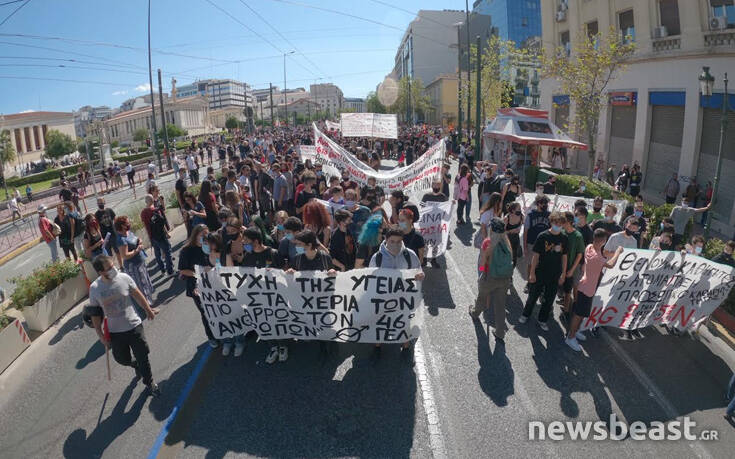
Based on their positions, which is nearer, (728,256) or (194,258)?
(194,258)

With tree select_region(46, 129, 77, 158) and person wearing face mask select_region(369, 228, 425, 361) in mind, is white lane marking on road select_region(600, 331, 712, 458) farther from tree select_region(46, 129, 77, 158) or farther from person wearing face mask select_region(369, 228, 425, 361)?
tree select_region(46, 129, 77, 158)

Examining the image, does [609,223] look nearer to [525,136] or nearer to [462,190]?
[462,190]

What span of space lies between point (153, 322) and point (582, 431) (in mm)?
6286

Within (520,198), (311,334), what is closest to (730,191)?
(520,198)

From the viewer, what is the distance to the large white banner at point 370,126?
25906 mm

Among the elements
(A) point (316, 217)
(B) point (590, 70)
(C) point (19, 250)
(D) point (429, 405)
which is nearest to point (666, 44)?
(B) point (590, 70)

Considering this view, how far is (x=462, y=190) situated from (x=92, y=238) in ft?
28.7

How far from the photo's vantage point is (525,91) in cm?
8231

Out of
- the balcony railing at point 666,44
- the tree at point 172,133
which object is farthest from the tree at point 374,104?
the balcony railing at point 666,44

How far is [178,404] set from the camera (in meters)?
5.22

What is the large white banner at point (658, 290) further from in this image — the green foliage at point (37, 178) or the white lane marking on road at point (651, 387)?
the green foliage at point (37, 178)

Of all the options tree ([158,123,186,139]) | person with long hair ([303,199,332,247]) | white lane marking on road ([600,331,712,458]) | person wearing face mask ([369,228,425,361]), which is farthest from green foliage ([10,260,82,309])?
tree ([158,123,186,139])

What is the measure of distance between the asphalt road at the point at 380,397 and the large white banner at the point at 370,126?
20.2 m

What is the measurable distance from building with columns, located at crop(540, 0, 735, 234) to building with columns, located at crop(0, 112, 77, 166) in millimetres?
103797
